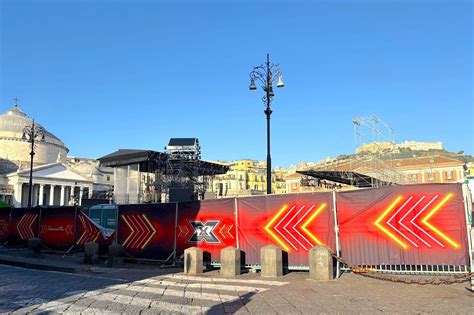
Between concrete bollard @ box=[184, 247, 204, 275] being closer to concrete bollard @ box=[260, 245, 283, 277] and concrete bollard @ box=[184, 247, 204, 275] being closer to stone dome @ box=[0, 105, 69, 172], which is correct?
concrete bollard @ box=[260, 245, 283, 277]

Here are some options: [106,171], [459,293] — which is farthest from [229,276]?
[106,171]

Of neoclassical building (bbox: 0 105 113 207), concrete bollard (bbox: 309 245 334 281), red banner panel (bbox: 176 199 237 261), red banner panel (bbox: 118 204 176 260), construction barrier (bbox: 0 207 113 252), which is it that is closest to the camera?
concrete bollard (bbox: 309 245 334 281)

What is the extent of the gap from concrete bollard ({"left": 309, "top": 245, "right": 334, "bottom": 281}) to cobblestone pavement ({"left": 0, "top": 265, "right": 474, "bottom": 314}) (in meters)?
0.29

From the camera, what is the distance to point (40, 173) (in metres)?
97.8

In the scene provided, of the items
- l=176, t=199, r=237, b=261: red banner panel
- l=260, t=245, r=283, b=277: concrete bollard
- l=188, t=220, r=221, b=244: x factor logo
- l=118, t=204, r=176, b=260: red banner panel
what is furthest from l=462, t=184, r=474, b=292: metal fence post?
l=118, t=204, r=176, b=260: red banner panel

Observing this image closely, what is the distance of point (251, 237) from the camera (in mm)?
11258

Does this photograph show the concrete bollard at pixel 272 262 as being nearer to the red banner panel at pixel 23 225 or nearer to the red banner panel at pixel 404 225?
the red banner panel at pixel 404 225

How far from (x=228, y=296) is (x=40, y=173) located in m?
101

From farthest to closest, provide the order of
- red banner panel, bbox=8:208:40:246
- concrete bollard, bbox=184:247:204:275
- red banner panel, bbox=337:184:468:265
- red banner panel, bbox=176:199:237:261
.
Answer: red banner panel, bbox=8:208:40:246
red banner panel, bbox=176:199:237:261
concrete bollard, bbox=184:247:204:275
red banner panel, bbox=337:184:468:265

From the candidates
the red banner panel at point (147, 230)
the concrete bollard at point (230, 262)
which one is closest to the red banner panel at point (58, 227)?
the red banner panel at point (147, 230)

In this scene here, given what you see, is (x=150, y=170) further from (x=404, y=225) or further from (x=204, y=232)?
(x=404, y=225)

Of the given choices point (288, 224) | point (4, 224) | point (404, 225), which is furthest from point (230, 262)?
point (4, 224)

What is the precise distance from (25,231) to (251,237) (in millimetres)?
13114

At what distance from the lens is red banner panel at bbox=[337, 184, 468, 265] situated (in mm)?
8664
